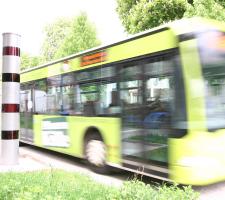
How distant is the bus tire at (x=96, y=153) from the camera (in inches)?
359

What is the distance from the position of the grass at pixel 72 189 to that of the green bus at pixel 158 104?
92 centimetres

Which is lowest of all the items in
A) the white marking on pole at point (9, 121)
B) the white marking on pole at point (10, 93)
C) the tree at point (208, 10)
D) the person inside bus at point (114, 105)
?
the white marking on pole at point (9, 121)

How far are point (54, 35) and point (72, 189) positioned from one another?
60405mm

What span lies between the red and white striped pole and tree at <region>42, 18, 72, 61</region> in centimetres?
5420

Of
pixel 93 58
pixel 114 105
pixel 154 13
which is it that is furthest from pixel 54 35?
pixel 114 105

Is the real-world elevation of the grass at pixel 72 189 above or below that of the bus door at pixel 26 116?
below

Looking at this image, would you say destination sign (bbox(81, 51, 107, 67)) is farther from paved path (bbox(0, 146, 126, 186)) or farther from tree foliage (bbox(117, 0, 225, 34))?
tree foliage (bbox(117, 0, 225, 34))

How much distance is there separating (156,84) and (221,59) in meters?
1.17

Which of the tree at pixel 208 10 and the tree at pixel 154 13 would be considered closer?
the tree at pixel 208 10

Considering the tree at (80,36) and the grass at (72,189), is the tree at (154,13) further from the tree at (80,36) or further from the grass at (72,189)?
the grass at (72,189)

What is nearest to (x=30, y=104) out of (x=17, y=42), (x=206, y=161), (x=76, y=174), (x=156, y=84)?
(x=17, y=42)

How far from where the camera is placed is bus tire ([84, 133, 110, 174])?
9.11 meters

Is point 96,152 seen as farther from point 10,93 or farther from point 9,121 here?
point 10,93

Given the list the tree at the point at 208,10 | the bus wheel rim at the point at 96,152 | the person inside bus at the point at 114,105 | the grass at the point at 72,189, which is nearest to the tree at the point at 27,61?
the tree at the point at 208,10
